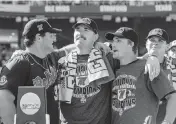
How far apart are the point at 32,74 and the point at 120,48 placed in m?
0.89

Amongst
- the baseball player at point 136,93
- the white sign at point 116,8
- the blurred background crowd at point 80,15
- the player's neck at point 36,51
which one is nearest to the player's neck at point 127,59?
the baseball player at point 136,93

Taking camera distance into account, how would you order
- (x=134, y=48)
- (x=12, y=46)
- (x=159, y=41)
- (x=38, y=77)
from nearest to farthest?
1. (x=38, y=77)
2. (x=134, y=48)
3. (x=159, y=41)
4. (x=12, y=46)

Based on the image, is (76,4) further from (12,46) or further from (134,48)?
(134,48)

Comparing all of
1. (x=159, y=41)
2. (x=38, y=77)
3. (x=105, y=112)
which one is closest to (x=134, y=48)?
(x=159, y=41)

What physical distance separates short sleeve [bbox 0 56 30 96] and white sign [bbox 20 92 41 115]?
1.79 ft

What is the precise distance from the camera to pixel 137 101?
3.39m

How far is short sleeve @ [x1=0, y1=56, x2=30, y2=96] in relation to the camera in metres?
3.24

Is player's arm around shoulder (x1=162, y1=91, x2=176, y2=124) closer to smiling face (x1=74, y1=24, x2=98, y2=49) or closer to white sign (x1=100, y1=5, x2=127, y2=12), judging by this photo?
smiling face (x1=74, y1=24, x2=98, y2=49)

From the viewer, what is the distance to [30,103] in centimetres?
273

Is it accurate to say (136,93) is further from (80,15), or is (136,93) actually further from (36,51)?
(80,15)

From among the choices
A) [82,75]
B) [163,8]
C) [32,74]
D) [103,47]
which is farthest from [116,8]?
[32,74]

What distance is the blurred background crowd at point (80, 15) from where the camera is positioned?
12.7 m

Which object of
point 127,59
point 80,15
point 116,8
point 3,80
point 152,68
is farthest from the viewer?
point 80,15

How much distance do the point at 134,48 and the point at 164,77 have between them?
450 mm
